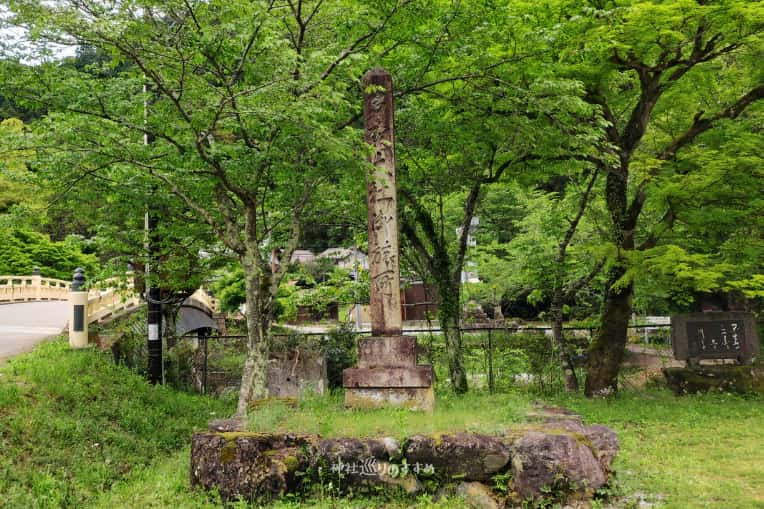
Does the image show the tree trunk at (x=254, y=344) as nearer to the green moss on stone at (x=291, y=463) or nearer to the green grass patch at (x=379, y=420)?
the green grass patch at (x=379, y=420)

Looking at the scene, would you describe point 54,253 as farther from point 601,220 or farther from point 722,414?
point 722,414

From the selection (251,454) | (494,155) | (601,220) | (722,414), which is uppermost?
(494,155)

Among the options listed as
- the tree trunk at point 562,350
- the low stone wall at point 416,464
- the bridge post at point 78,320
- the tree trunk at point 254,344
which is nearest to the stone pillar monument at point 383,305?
the tree trunk at point 254,344

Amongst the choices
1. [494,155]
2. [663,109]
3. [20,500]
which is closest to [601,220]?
[663,109]

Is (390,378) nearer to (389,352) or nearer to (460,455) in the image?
(389,352)

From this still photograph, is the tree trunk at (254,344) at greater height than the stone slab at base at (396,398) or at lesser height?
greater

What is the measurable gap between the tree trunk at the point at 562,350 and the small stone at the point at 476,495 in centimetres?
898

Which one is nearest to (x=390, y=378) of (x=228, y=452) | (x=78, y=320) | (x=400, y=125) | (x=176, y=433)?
(x=228, y=452)

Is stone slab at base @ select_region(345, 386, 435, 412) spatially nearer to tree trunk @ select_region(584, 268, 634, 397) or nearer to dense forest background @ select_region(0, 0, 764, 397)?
dense forest background @ select_region(0, 0, 764, 397)

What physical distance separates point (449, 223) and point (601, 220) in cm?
466

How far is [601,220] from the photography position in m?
15.7

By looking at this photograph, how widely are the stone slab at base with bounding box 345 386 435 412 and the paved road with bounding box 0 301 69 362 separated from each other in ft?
25.9

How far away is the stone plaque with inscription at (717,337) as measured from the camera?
547 inches

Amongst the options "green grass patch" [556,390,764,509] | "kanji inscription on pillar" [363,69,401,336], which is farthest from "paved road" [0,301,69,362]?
"green grass patch" [556,390,764,509]
